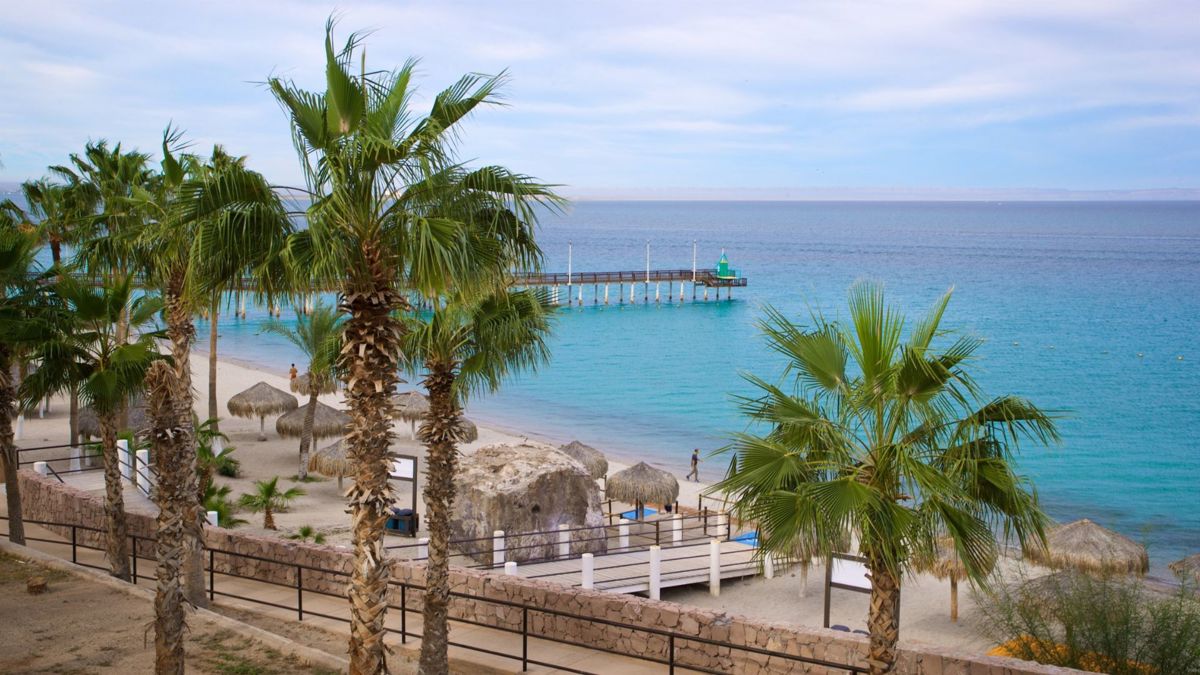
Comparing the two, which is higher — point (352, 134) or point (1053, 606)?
point (352, 134)

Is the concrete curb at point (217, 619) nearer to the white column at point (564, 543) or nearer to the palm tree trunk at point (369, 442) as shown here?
the palm tree trunk at point (369, 442)

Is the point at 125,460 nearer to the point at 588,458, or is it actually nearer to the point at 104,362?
the point at 104,362

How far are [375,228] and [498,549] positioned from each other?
967cm

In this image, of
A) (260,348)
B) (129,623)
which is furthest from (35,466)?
(260,348)

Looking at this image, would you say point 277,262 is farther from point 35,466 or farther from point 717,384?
point 717,384

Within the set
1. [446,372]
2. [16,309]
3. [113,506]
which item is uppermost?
[16,309]

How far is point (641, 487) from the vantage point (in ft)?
74.5

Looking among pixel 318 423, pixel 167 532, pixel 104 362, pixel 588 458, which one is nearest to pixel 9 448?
pixel 104 362

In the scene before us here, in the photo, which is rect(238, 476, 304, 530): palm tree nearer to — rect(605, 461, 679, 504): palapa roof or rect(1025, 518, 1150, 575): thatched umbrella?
rect(605, 461, 679, 504): palapa roof

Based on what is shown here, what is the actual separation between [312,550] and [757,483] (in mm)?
8846

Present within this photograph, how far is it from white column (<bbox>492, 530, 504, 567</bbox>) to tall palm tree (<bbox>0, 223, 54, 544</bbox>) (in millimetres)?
7143

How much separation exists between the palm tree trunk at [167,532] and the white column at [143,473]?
10.3 m

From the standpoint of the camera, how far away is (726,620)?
1200 centimetres

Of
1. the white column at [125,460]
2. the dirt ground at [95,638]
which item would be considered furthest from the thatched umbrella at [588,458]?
the dirt ground at [95,638]
